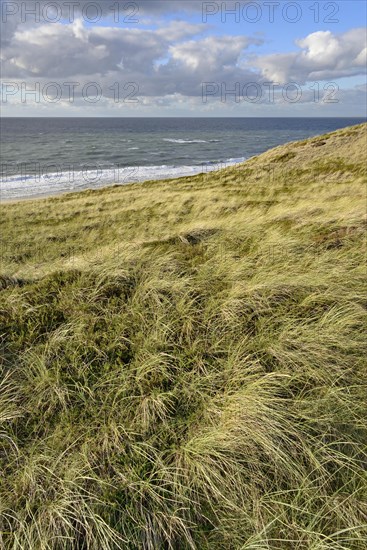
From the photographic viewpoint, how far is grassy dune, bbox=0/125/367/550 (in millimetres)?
2025

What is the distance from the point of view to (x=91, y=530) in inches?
76.7

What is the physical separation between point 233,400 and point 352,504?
1.01 m

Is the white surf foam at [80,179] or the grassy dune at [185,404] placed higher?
the white surf foam at [80,179]

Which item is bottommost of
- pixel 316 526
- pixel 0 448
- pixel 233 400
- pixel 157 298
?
pixel 316 526

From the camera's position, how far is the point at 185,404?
285cm

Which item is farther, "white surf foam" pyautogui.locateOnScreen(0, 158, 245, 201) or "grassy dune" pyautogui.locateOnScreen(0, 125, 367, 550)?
"white surf foam" pyautogui.locateOnScreen(0, 158, 245, 201)

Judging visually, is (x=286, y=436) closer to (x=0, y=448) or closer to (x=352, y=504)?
(x=352, y=504)

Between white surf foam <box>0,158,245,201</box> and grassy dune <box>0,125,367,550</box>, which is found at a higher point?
white surf foam <box>0,158,245,201</box>

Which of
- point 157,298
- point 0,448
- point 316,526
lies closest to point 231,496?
point 316,526

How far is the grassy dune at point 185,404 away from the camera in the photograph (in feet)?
6.64

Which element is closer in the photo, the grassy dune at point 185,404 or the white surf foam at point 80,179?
the grassy dune at point 185,404

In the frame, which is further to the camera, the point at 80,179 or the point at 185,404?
the point at 80,179

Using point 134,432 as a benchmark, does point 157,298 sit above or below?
above

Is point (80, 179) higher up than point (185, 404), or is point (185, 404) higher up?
point (80, 179)
